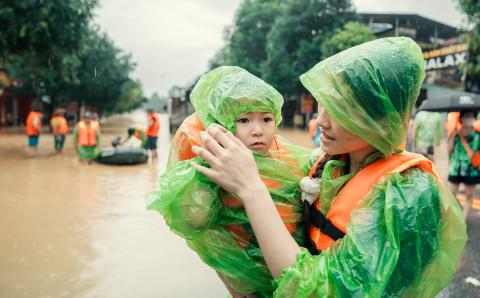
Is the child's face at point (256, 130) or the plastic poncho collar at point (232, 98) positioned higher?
the plastic poncho collar at point (232, 98)

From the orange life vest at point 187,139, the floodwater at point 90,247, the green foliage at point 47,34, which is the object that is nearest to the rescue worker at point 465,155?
the floodwater at point 90,247

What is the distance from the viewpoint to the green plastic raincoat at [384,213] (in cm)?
114

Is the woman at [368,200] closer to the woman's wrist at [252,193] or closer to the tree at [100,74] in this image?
the woman's wrist at [252,193]

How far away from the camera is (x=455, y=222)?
4.12 feet

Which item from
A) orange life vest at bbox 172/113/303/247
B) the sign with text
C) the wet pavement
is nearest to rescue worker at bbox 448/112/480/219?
the wet pavement

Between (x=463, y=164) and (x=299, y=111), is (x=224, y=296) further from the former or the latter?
(x=299, y=111)

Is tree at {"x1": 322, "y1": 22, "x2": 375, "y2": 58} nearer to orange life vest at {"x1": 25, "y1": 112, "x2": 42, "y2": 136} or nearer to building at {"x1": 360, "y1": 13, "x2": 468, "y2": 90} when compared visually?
building at {"x1": 360, "y1": 13, "x2": 468, "y2": 90}

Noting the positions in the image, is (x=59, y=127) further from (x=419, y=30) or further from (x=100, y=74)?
(x=419, y=30)

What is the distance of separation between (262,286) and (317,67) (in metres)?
0.78

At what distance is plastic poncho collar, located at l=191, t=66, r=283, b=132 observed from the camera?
172 cm

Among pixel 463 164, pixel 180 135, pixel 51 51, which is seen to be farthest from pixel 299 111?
pixel 180 135

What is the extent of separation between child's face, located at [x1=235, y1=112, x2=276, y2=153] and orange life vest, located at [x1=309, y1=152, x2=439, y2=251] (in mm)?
424

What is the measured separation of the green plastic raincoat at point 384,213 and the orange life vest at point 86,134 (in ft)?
39.1

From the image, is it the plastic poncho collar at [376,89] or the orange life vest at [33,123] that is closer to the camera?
the plastic poncho collar at [376,89]
